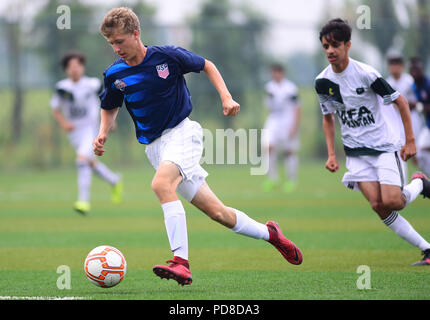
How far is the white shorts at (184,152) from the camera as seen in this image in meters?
5.86

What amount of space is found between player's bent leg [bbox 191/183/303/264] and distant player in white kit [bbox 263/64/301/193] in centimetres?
1085

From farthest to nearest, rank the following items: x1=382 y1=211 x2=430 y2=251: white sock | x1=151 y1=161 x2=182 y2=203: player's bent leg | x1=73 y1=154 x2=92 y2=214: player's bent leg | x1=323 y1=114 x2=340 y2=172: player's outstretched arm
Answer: x1=73 y1=154 x2=92 y2=214: player's bent leg < x1=323 y1=114 x2=340 y2=172: player's outstretched arm < x1=382 y1=211 x2=430 y2=251: white sock < x1=151 y1=161 x2=182 y2=203: player's bent leg

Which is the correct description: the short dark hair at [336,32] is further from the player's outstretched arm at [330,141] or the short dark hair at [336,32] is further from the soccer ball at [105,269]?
the soccer ball at [105,269]

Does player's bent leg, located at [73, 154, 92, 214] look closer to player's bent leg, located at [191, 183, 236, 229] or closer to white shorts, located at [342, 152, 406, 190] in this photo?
white shorts, located at [342, 152, 406, 190]

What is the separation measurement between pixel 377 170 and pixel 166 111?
7.03ft

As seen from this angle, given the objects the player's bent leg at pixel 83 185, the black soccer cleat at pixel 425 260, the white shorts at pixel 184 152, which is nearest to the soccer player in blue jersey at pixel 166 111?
the white shorts at pixel 184 152

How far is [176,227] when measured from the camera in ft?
18.6

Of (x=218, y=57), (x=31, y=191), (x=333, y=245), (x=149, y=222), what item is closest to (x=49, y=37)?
(x=218, y=57)

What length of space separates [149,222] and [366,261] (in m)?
4.72

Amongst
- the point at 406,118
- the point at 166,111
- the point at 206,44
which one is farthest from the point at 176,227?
the point at 206,44

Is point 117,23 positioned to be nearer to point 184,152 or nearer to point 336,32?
point 184,152

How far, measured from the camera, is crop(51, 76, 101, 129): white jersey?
513 inches

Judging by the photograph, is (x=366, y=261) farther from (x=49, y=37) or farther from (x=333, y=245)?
(x=49, y=37)

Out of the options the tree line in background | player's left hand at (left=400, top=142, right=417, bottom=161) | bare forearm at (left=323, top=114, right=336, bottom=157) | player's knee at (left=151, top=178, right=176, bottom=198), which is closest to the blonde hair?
player's knee at (left=151, top=178, right=176, bottom=198)
